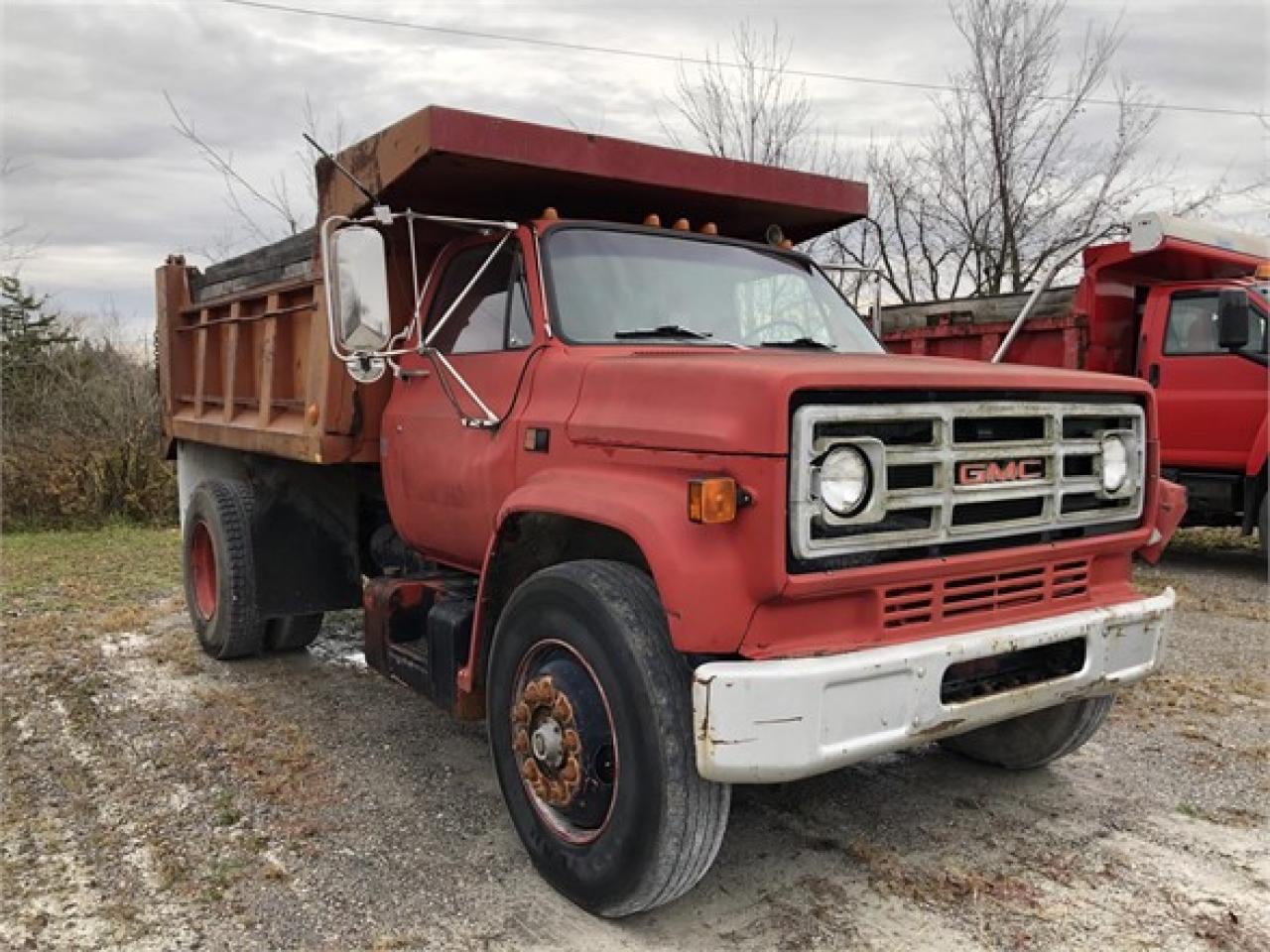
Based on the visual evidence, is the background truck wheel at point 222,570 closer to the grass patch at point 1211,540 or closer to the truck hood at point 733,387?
the truck hood at point 733,387

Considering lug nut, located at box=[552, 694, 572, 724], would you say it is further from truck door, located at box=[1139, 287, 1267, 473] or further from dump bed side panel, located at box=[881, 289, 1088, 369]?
truck door, located at box=[1139, 287, 1267, 473]

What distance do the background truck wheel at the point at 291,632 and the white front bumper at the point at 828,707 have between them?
4.11 m

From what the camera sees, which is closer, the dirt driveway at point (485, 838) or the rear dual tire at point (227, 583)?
the dirt driveway at point (485, 838)

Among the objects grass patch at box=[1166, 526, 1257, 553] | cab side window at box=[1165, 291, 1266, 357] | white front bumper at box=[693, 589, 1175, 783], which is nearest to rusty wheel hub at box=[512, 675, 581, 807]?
white front bumper at box=[693, 589, 1175, 783]

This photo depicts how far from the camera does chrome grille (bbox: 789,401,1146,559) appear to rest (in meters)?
2.84

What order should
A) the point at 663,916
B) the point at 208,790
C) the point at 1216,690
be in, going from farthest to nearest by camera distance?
the point at 1216,690, the point at 208,790, the point at 663,916

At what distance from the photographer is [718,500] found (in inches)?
110

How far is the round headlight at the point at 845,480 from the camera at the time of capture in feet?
9.42

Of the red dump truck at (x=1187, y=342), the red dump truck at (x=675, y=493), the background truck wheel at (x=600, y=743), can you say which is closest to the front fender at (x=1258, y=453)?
the red dump truck at (x=1187, y=342)

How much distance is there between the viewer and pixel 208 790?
4270mm

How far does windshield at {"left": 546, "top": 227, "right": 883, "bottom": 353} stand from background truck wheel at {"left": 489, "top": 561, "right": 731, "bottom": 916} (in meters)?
1.08

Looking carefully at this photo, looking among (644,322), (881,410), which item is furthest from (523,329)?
(881,410)

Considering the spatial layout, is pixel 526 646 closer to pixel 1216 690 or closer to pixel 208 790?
pixel 208 790

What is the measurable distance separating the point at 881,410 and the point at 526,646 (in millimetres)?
1348
